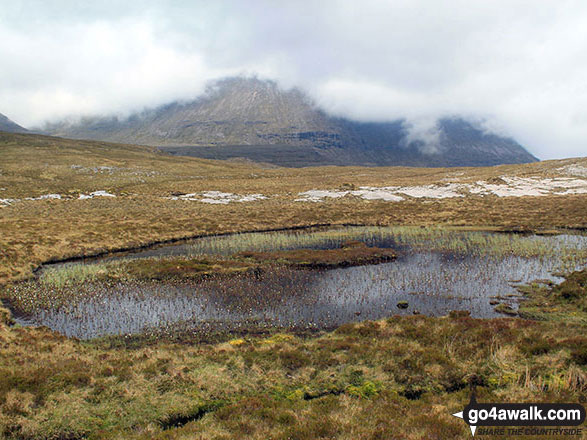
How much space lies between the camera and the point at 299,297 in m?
27.1

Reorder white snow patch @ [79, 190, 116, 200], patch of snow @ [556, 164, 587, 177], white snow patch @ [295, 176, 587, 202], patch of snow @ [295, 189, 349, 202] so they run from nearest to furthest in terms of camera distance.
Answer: white snow patch @ [79, 190, 116, 200], white snow patch @ [295, 176, 587, 202], patch of snow @ [295, 189, 349, 202], patch of snow @ [556, 164, 587, 177]

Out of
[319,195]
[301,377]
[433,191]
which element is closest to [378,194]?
[319,195]

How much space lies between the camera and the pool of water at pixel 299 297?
23.1 m

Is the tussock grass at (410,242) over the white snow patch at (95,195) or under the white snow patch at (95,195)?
under

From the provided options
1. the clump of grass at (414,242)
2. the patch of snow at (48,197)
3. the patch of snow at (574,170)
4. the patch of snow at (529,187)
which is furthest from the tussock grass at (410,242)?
the patch of snow at (574,170)

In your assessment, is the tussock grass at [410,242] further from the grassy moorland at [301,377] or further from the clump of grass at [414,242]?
the grassy moorland at [301,377]

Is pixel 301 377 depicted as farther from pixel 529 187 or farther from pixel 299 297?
pixel 529 187

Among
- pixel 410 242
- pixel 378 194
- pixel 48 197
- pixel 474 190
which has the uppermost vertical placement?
pixel 474 190

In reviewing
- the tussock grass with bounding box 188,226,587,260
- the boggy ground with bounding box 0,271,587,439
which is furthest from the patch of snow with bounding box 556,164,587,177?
the boggy ground with bounding box 0,271,587,439

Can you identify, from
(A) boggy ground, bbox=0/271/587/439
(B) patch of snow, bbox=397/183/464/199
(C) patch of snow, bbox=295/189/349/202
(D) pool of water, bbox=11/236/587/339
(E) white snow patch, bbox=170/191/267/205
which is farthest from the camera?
(B) patch of snow, bbox=397/183/464/199

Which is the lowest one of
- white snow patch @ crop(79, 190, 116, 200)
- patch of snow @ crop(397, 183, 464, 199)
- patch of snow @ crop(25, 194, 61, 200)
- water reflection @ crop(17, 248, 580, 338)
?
water reflection @ crop(17, 248, 580, 338)

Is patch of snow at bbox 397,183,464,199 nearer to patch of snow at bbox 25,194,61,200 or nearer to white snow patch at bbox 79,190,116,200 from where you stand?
white snow patch at bbox 79,190,116,200

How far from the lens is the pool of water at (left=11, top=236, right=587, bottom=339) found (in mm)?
23062

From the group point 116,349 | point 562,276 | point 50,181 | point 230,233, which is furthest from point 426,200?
point 50,181
